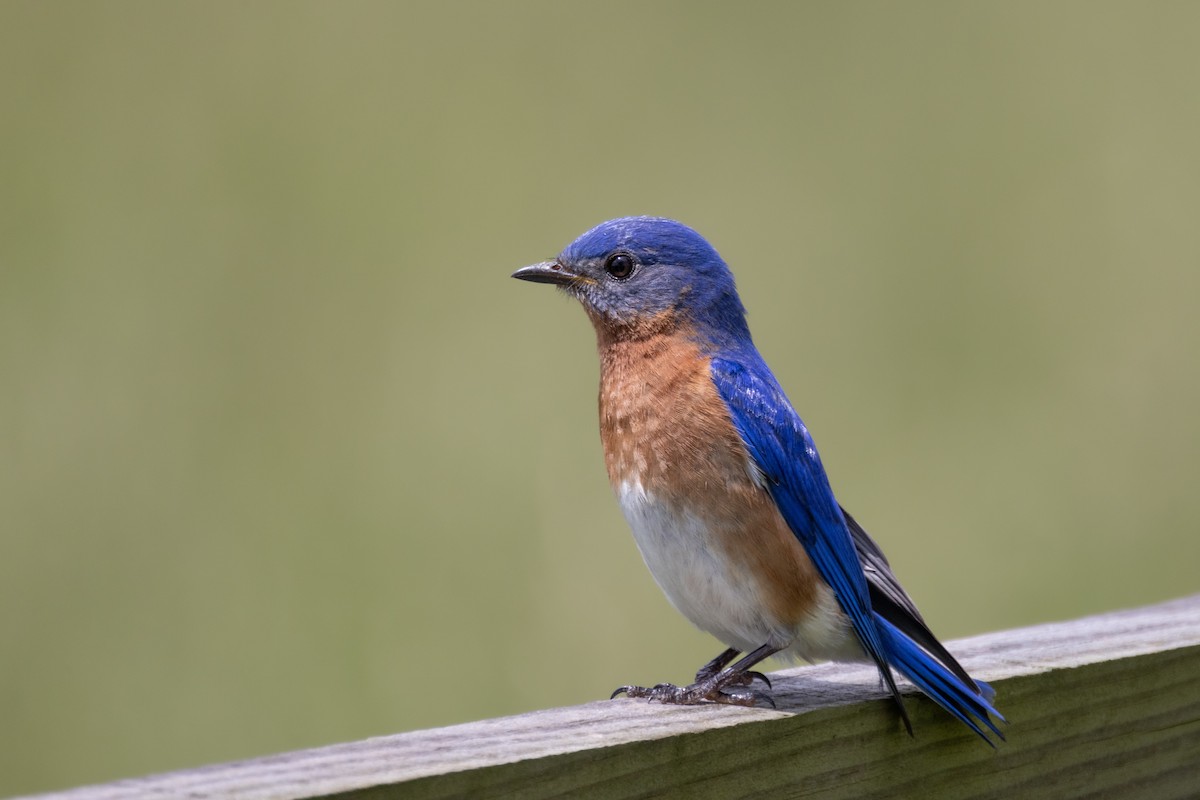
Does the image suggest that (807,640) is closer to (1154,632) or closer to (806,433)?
(806,433)

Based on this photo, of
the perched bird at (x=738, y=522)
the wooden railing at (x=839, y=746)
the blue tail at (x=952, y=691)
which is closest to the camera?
the wooden railing at (x=839, y=746)

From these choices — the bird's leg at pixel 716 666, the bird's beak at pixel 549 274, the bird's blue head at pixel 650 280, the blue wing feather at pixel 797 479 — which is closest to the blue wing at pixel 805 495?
the blue wing feather at pixel 797 479

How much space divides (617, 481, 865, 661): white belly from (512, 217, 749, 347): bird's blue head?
47 cm

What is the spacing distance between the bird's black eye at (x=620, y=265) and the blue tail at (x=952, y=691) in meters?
1.26

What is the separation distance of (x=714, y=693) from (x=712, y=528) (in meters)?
0.44

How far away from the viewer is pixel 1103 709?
2596 mm

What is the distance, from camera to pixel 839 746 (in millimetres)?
2375

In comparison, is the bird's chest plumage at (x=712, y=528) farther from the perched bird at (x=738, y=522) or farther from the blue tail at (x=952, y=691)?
the blue tail at (x=952, y=691)

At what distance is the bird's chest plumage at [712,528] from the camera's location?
2.93m

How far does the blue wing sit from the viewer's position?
272 centimetres

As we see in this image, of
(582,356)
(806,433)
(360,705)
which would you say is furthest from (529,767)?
(582,356)

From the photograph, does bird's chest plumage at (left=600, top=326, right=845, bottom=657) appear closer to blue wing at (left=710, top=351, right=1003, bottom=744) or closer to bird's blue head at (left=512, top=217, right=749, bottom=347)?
blue wing at (left=710, top=351, right=1003, bottom=744)

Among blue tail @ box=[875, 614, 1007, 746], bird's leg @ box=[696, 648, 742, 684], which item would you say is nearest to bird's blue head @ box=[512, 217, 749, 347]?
bird's leg @ box=[696, 648, 742, 684]

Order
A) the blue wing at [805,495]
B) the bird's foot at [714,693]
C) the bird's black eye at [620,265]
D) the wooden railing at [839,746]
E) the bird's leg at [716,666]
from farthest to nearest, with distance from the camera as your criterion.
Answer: the bird's black eye at [620,265] → the bird's leg at [716,666] → the blue wing at [805,495] → the bird's foot at [714,693] → the wooden railing at [839,746]
